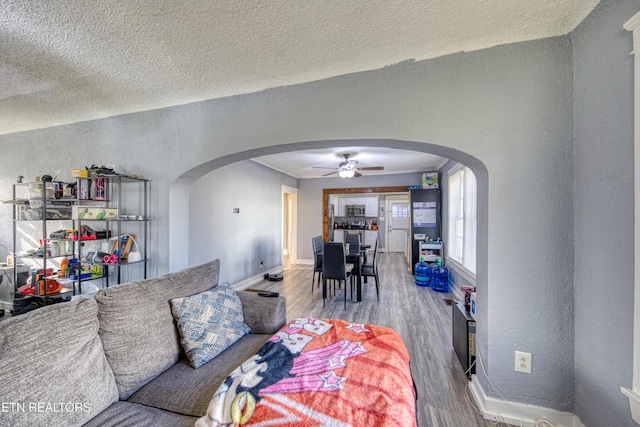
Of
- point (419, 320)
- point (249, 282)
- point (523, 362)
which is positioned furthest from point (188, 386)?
point (249, 282)

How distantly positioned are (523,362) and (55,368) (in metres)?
2.39

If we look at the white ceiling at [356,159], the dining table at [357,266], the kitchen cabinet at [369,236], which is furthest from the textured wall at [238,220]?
the kitchen cabinet at [369,236]

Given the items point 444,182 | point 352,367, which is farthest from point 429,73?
point 444,182

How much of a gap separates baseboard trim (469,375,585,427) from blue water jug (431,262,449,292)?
113 inches

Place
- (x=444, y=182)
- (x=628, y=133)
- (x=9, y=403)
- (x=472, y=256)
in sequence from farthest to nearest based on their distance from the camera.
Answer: (x=444, y=182) → (x=472, y=256) → (x=628, y=133) → (x=9, y=403)

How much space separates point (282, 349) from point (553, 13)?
235 centimetres

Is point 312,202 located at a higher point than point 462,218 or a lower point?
higher

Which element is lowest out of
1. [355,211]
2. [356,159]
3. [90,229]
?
[90,229]

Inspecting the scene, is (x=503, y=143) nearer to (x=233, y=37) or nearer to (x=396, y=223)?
(x=233, y=37)

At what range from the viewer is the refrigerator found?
208 inches

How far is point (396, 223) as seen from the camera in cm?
936

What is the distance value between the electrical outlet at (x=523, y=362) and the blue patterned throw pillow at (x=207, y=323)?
1.76m

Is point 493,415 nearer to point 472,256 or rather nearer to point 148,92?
point 472,256

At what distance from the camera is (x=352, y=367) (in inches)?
46.9
